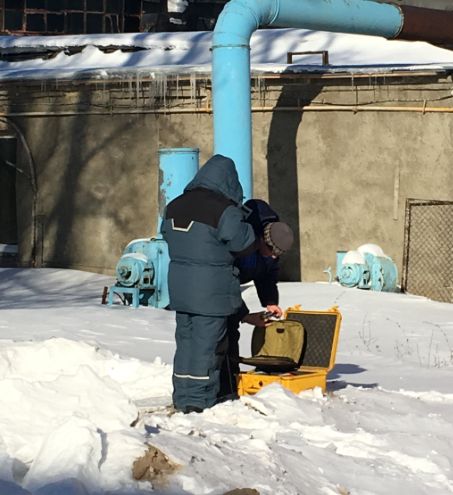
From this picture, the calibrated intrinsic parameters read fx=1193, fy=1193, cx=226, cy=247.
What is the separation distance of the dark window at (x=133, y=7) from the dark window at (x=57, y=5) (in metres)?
1.25

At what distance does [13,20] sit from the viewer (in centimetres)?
2330

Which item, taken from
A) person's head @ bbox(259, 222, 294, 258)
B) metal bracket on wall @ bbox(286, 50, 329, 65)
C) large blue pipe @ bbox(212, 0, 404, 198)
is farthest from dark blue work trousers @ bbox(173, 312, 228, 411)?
metal bracket on wall @ bbox(286, 50, 329, 65)

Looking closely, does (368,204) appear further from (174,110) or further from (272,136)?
(174,110)

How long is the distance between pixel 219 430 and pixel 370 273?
29.8 feet

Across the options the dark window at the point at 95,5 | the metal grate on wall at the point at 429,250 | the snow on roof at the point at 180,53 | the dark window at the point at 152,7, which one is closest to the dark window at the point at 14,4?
the dark window at the point at 95,5

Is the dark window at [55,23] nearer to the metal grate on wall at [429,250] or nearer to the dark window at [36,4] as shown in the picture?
the dark window at [36,4]

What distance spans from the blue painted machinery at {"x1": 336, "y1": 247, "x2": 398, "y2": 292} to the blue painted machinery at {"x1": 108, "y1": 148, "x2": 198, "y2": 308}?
2284 millimetres

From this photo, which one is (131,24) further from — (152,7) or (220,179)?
(220,179)

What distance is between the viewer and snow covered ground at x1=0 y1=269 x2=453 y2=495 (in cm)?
532

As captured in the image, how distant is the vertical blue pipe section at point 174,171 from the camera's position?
1509 cm

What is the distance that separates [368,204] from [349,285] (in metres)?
1.62

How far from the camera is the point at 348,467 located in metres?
6.18

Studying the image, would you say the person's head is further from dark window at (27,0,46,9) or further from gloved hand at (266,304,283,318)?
dark window at (27,0,46,9)

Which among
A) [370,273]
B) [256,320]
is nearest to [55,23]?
[370,273]
